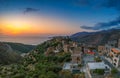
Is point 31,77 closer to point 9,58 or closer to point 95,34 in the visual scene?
point 9,58

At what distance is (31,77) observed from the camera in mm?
18578

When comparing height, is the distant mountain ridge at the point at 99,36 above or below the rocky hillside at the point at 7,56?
above

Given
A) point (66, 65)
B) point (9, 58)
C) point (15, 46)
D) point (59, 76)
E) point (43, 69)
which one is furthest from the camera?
point (15, 46)

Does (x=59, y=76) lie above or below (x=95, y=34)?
below

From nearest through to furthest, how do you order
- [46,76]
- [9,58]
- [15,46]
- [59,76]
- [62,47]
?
[46,76], [59,76], [62,47], [9,58], [15,46]

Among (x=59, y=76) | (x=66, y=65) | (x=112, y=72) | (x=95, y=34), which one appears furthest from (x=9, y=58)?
(x=112, y=72)

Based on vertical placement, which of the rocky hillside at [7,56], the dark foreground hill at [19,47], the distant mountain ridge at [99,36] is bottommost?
the rocky hillside at [7,56]

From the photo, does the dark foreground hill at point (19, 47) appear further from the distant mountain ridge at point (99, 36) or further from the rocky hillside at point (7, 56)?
the distant mountain ridge at point (99, 36)

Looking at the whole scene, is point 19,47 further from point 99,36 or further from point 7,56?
point 99,36

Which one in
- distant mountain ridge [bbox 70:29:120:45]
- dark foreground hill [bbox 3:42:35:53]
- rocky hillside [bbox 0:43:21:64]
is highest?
distant mountain ridge [bbox 70:29:120:45]

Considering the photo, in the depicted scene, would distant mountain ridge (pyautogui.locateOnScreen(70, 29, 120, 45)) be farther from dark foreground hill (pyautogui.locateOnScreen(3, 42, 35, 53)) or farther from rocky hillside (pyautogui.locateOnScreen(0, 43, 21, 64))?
dark foreground hill (pyautogui.locateOnScreen(3, 42, 35, 53))

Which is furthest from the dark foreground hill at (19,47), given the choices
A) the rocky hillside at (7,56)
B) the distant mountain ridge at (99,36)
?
the distant mountain ridge at (99,36)

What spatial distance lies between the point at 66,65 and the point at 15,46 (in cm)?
4271

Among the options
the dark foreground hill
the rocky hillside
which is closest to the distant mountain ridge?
the rocky hillside
